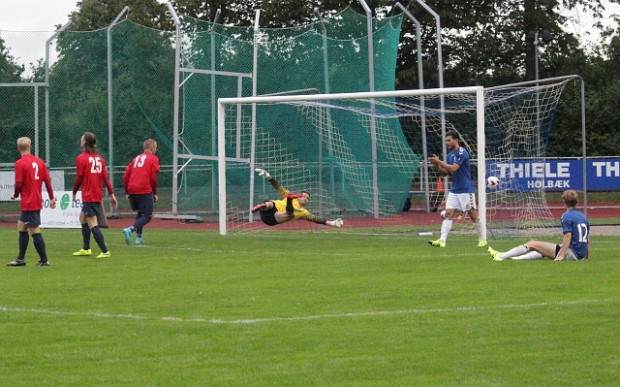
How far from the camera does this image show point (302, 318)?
11.6 metres

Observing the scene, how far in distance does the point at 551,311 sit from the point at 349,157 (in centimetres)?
2098

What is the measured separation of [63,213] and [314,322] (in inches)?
790

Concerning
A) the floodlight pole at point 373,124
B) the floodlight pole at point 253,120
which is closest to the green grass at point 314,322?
the floodlight pole at point 253,120

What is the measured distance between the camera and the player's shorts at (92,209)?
65.9 feet

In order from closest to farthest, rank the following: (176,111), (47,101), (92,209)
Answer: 1. (92,209)
2. (176,111)
3. (47,101)

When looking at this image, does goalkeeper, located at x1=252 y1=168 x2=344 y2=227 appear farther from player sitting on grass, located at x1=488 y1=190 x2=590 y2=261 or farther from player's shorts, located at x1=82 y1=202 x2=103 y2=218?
player sitting on grass, located at x1=488 y1=190 x2=590 y2=261

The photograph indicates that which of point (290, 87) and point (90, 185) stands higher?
point (290, 87)

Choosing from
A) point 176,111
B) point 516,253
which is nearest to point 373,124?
point 176,111

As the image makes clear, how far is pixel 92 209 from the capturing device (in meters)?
20.1

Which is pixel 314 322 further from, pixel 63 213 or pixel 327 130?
pixel 327 130

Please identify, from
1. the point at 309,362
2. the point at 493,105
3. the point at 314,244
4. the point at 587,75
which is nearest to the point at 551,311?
the point at 309,362

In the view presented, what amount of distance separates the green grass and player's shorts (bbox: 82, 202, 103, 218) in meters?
1.34

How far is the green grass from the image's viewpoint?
8859mm

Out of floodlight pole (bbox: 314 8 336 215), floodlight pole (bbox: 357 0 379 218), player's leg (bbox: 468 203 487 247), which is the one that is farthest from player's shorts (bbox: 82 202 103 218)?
floodlight pole (bbox: 314 8 336 215)
